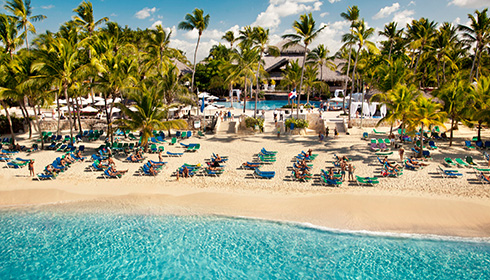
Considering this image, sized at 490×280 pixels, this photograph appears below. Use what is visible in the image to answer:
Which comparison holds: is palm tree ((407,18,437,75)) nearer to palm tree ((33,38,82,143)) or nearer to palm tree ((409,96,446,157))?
palm tree ((409,96,446,157))

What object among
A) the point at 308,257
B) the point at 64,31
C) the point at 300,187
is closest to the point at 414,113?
the point at 300,187

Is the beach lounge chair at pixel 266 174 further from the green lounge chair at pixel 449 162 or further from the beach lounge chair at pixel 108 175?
the green lounge chair at pixel 449 162

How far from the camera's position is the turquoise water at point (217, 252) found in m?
10.6

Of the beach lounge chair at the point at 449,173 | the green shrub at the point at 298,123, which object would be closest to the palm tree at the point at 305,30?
the green shrub at the point at 298,123

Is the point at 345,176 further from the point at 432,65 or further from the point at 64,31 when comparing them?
the point at 432,65

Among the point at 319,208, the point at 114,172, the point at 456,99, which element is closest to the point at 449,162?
the point at 456,99

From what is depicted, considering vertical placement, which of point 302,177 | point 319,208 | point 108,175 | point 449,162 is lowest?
point 319,208

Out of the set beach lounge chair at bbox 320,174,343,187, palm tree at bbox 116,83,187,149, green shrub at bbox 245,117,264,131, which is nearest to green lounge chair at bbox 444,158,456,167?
beach lounge chair at bbox 320,174,343,187

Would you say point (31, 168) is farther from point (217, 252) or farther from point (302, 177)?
point (302, 177)

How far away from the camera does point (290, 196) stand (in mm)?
15023

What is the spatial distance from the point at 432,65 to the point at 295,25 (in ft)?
90.1

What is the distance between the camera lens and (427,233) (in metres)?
12.1

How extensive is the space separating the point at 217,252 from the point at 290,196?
485 centimetres

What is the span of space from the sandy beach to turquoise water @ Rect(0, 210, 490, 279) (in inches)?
33.3
